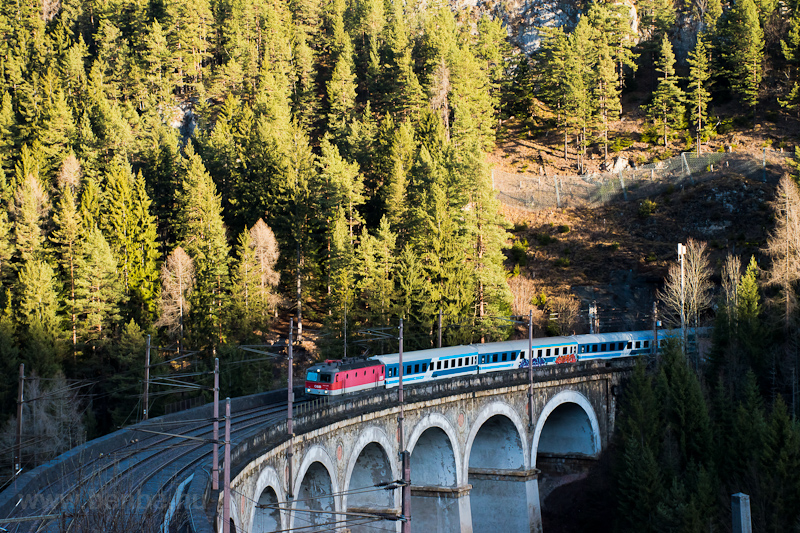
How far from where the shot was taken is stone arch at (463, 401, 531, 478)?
43.0 meters

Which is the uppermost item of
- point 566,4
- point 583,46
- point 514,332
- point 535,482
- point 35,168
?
point 566,4

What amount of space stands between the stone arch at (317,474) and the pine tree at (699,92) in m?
65.7

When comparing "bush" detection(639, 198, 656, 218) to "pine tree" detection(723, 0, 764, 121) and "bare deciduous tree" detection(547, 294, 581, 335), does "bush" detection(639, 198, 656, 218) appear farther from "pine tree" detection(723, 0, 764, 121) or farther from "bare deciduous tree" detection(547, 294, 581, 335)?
"pine tree" detection(723, 0, 764, 121)

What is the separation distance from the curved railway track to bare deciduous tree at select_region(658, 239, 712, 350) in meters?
32.6

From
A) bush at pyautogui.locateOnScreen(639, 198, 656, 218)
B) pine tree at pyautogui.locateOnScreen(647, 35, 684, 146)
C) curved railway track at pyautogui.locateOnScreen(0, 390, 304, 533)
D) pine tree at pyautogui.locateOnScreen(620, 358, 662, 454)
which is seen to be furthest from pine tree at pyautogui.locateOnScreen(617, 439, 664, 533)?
pine tree at pyautogui.locateOnScreen(647, 35, 684, 146)

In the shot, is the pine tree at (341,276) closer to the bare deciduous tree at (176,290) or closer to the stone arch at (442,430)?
the bare deciduous tree at (176,290)

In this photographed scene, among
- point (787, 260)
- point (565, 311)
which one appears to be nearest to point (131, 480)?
point (565, 311)


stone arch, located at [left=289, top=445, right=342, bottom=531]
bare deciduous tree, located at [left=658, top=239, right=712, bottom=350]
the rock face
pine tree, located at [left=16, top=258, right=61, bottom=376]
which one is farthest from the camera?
the rock face

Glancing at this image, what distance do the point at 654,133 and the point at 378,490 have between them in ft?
214

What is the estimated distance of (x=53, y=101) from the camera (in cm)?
7619

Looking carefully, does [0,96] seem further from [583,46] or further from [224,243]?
[583,46]

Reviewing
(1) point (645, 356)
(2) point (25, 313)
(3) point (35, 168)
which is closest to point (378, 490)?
(1) point (645, 356)

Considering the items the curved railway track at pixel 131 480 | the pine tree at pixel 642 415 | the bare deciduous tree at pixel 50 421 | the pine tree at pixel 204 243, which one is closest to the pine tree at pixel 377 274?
the pine tree at pixel 204 243

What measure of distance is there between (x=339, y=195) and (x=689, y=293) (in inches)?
1109
